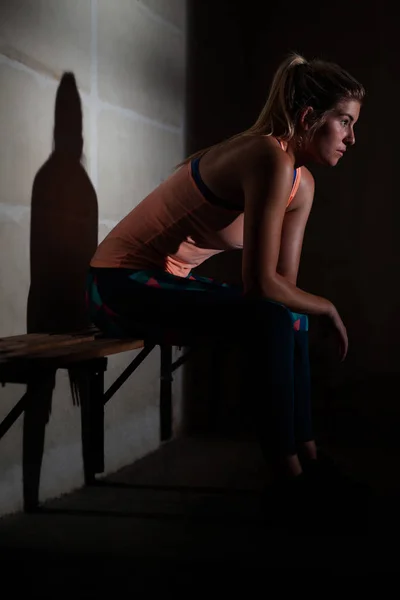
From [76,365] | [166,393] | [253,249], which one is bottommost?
[166,393]

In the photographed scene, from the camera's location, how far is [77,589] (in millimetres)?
1611

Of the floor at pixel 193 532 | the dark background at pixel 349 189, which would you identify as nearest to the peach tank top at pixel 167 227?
the floor at pixel 193 532

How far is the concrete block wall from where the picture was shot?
6.80ft

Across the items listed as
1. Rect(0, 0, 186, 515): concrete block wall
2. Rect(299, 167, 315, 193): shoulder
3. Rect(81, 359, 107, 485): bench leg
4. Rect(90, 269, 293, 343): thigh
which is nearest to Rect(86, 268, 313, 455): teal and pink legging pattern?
Rect(90, 269, 293, 343): thigh

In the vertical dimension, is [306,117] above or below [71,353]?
above

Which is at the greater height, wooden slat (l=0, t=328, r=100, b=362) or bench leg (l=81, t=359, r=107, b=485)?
wooden slat (l=0, t=328, r=100, b=362)

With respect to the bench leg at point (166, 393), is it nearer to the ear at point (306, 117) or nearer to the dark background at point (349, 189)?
the dark background at point (349, 189)

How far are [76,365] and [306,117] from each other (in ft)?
2.96

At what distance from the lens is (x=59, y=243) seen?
7.52 ft

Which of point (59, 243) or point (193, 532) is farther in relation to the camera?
point (59, 243)

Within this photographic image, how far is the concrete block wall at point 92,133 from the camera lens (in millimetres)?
2072

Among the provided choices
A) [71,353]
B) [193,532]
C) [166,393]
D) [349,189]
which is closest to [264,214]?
[71,353]

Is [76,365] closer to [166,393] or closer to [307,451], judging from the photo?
[307,451]

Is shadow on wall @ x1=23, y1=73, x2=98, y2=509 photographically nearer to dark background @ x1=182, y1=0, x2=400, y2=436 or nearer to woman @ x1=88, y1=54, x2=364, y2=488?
woman @ x1=88, y1=54, x2=364, y2=488
